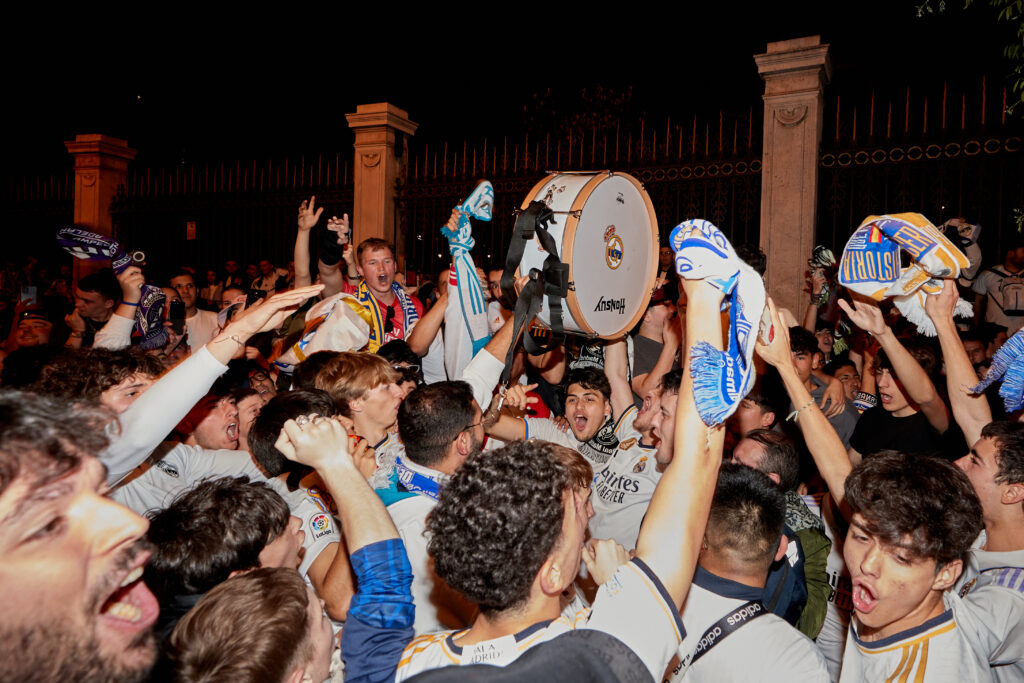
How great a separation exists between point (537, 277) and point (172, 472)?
2030 millimetres

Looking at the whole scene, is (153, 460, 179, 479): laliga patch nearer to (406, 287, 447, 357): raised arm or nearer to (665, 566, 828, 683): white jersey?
(406, 287, 447, 357): raised arm

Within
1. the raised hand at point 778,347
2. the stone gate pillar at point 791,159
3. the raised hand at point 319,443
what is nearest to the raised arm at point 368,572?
the raised hand at point 319,443

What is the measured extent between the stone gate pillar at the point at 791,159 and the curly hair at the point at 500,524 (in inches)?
271

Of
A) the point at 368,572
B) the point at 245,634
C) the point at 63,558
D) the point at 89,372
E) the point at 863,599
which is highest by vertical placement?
the point at 89,372

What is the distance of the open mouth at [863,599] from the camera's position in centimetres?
225

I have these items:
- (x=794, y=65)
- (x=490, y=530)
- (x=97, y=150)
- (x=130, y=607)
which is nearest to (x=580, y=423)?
(x=490, y=530)

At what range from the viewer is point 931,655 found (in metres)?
2.18

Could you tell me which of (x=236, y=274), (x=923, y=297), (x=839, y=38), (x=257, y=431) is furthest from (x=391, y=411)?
(x=839, y=38)

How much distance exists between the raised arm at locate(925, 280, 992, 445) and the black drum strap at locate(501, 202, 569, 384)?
69.6 inches

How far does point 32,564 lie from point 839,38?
19383 millimetres

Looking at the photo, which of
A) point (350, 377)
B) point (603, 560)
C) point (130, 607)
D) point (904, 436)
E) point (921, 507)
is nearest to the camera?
point (130, 607)

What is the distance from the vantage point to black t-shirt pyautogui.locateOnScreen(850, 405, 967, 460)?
4.03 metres

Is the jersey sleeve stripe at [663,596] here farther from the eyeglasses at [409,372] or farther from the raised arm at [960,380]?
the eyeglasses at [409,372]

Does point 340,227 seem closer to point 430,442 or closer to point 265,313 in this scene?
point 265,313
